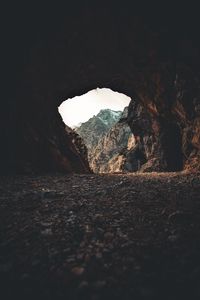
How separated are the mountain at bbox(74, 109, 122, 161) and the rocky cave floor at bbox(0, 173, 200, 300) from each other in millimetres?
96177

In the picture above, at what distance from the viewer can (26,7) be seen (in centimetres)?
1241

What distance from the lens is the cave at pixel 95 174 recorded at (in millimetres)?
4871

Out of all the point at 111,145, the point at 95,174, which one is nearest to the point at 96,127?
the point at 111,145

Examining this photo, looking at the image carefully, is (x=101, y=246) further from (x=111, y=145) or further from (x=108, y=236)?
(x=111, y=145)

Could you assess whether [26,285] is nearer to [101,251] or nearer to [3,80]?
[101,251]

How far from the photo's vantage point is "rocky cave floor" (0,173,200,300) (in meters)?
4.51

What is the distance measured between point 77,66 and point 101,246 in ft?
46.7

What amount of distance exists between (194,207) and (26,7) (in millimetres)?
10442

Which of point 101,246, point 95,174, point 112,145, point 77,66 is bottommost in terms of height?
point 101,246

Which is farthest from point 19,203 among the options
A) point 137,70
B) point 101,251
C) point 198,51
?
point 137,70

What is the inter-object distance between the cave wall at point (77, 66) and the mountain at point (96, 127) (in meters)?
85.5

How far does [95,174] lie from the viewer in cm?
1644

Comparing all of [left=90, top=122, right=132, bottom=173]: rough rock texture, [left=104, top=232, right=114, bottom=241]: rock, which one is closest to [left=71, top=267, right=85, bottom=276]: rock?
[left=104, top=232, right=114, bottom=241]: rock

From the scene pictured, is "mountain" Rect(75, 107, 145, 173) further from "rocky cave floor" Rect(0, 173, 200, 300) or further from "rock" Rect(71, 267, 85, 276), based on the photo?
"rock" Rect(71, 267, 85, 276)
